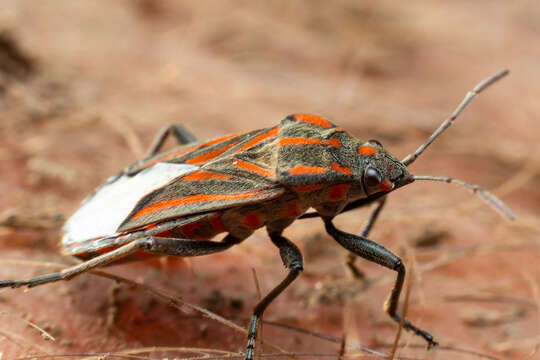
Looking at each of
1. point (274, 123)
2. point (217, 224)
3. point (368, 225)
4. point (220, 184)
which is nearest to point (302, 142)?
point (220, 184)

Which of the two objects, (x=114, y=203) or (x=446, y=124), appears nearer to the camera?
(x=114, y=203)

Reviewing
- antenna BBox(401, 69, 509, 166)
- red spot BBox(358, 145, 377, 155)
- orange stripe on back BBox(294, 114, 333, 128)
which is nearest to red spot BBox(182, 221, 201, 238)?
orange stripe on back BBox(294, 114, 333, 128)

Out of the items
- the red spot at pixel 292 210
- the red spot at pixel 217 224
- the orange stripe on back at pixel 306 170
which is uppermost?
the orange stripe on back at pixel 306 170

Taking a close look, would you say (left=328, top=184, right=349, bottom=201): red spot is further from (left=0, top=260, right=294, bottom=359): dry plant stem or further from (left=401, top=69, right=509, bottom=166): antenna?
(left=0, top=260, right=294, bottom=359): dry plant stem

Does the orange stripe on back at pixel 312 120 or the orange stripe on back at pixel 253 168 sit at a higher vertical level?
the orange stripe on back at pixel 312 120

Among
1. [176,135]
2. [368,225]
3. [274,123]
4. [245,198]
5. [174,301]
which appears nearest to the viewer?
[174,301]

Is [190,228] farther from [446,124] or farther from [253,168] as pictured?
[446,124]

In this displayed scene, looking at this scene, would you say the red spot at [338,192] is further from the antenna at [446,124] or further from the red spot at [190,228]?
the red spot at [190,228]

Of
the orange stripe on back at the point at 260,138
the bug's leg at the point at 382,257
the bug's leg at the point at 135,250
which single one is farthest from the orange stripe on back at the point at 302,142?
the bug's leg at the point at 135,250
